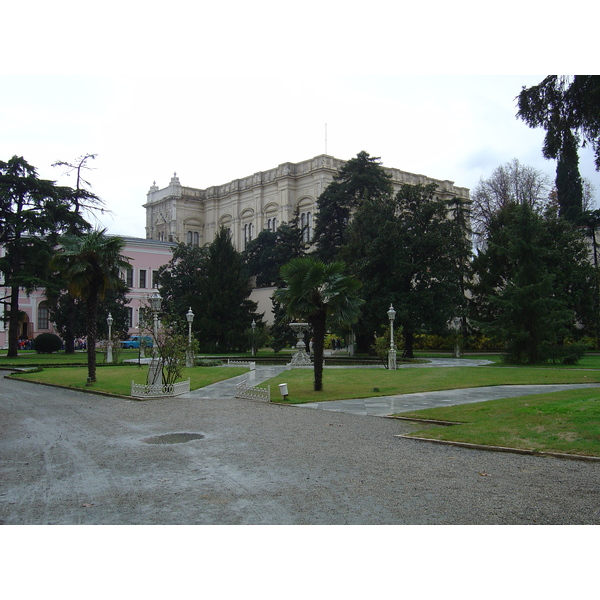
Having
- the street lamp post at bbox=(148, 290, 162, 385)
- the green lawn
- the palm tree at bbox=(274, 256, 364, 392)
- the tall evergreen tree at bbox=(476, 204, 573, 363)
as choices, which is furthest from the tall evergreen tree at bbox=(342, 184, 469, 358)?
the street lamp post at bbox=(148, 290, 162, 385)

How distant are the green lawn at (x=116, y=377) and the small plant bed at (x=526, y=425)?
1025cm

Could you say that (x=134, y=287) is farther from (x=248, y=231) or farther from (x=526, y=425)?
(x=526, y=425)

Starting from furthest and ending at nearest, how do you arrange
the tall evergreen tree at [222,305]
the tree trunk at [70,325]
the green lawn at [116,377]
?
the tall evergreen tree at [222,305] < the tree trunk at [70,325] < the green lawn at [116,377]

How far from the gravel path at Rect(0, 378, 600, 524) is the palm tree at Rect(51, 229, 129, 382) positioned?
9.21 m

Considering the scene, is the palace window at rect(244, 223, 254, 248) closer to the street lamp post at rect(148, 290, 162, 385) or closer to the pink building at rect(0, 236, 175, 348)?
the pink building at rect(0, 236, 175, 348)

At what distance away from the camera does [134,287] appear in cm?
6031

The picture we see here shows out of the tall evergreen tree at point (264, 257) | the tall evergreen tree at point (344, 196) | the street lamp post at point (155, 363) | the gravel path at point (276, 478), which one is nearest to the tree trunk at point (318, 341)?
the street lamp post at point (155, 363)

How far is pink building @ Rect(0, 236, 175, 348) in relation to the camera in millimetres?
55438

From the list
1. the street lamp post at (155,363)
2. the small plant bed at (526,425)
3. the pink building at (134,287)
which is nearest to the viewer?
the small plant bed at (526,425)

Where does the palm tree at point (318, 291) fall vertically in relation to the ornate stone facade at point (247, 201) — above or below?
below

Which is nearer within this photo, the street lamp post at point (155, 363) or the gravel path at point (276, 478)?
the gravel path at point (276, 478)

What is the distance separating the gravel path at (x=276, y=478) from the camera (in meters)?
5.41

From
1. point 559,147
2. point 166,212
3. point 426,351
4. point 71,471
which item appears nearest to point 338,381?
point 559,147

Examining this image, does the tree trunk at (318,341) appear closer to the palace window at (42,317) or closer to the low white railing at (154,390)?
the low white railing at (154,390)
